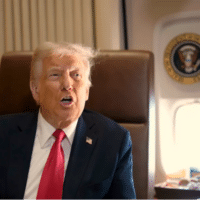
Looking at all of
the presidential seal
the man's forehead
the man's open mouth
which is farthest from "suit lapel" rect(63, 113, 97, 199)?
the presidential seal

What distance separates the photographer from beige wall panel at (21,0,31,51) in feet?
7.89

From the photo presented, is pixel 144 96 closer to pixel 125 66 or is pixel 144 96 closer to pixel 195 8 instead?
pixel 125 66

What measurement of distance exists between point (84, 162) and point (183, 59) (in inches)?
72.6

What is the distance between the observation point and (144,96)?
1553 millimetres

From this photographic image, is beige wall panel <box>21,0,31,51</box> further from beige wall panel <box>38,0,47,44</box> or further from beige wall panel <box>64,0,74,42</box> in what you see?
beige wall panel <box>64,0,74,42</box>

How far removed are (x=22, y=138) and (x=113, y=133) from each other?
1.32 feet

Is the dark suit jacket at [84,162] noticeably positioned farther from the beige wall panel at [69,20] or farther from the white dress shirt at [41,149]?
the beige wall panel at [69,20]

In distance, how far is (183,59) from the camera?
9.20ft

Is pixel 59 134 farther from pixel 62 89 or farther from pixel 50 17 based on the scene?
pixel 50 17

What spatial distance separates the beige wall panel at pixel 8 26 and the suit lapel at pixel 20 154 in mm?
1237

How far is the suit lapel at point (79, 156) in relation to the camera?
1236mm

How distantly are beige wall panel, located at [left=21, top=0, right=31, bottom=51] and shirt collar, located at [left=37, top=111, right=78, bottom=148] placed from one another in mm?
1226

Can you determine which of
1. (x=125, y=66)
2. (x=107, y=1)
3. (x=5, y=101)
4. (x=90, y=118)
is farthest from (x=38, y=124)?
(x=107, y=1)

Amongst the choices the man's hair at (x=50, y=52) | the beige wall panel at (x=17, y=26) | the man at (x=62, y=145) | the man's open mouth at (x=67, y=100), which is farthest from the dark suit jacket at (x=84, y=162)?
the beige wall panel at (x=17, y=26)
